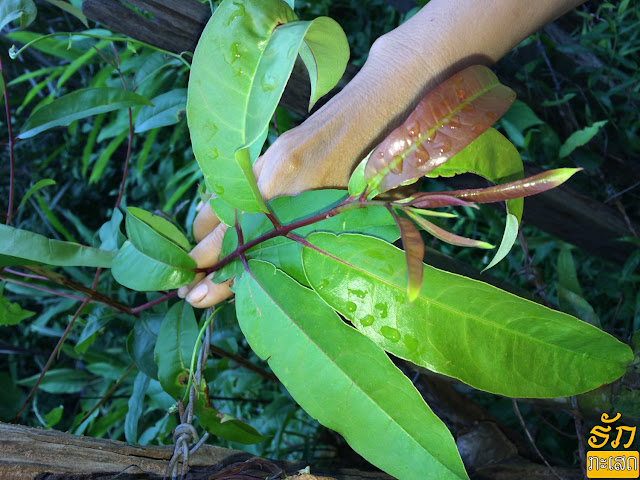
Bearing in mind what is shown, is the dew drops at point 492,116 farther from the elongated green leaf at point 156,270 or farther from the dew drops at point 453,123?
the elongated green leaf at point 156,270

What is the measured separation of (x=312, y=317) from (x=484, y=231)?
1.30 metres

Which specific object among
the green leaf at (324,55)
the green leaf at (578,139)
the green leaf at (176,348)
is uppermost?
the green leaf at (324,55)

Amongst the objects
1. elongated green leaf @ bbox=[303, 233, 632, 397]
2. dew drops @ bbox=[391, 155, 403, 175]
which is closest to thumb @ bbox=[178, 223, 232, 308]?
elongated green leaf @ bbox=[303, 233, 632, 397]

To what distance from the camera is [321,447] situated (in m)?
1.21

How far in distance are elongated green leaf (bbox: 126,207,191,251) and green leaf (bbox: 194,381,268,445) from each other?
20 centimetres

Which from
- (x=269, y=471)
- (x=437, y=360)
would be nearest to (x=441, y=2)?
(x=437, y=360)

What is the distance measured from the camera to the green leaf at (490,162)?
490 millimetres

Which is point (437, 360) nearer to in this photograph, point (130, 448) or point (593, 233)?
point (130, 448)

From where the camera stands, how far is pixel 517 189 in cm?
38

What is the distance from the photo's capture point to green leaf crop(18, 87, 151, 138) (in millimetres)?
805

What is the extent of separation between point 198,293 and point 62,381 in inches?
35.1

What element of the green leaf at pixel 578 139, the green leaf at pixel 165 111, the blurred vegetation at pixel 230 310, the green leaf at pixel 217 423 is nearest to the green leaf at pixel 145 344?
the blurred vegetation at pixel 230 310

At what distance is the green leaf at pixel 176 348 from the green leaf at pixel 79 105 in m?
0.34

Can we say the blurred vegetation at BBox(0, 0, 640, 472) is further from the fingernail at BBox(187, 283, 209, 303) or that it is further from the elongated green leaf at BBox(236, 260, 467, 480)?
the elongated green leaf at BBox(236, 260, 467, 480)
